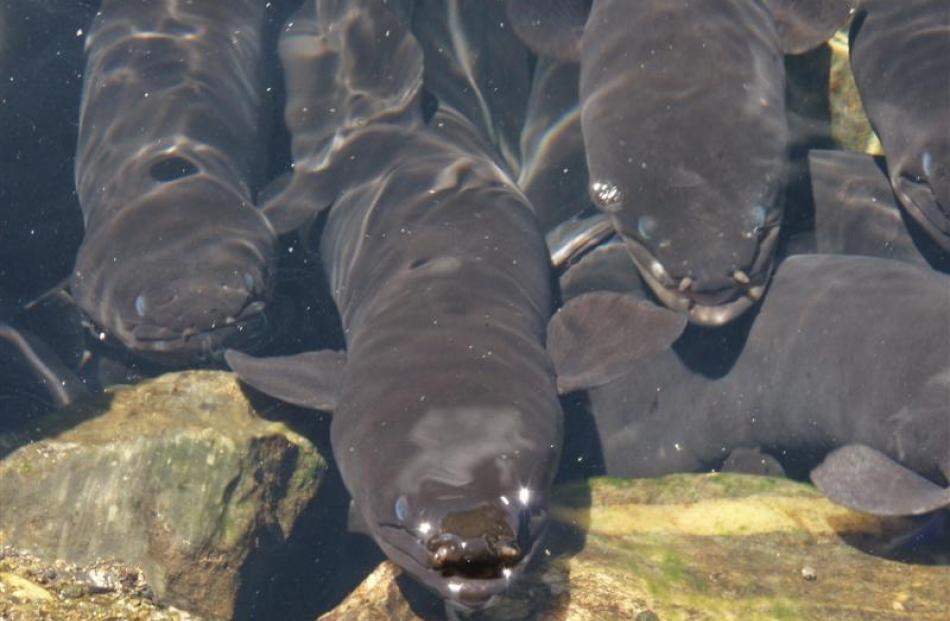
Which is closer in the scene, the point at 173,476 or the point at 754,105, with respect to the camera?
the point at 173,476

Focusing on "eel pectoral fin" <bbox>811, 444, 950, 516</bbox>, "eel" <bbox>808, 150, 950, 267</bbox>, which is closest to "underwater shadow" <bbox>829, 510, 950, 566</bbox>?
"eel pectoral fin" <bbox>811, 444, 950, 516</bbox>

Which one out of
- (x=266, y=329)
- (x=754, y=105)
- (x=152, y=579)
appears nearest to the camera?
(x=152, y=579)

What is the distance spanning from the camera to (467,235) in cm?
500

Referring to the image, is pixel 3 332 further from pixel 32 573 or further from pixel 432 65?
pixel 32 573

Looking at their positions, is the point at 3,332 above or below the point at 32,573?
below

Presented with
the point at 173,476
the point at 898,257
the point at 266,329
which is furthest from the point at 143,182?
the point at 898,257

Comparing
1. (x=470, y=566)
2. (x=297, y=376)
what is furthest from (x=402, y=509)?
(x=297, y=376)

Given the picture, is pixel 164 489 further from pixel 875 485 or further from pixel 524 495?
pixel 875 485

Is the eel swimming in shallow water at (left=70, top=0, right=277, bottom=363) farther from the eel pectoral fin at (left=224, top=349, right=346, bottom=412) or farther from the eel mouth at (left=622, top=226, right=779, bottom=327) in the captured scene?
the eel mouth at (left=622, top=226, right=779, bottom=327)

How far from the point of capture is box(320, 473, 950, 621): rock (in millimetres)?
3234

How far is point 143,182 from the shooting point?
580 cm

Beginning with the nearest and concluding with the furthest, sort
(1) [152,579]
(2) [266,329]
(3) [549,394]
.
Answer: (3) [549,394]
(1) [152,579]
(2) [266,329]

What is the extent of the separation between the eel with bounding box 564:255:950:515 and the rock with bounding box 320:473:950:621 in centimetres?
24

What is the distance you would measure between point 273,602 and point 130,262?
2149 millimetres
